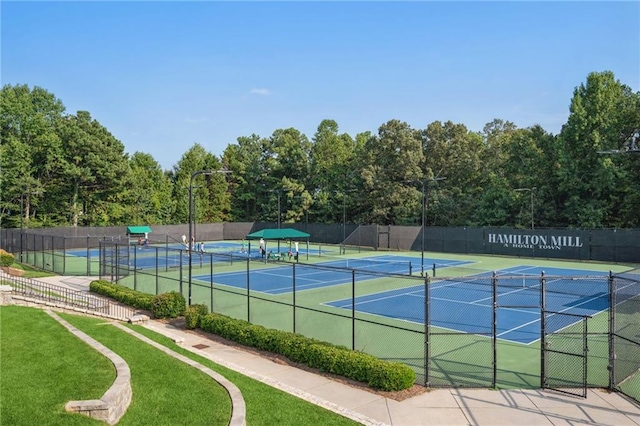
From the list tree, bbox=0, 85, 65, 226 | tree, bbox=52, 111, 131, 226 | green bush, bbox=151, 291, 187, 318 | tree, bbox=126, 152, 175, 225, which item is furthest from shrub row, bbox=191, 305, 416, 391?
tree, bbox=126, 152, 175, 225

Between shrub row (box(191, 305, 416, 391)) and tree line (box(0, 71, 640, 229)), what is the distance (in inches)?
1504

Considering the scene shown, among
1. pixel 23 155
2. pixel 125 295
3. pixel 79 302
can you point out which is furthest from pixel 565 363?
pixel 23 155

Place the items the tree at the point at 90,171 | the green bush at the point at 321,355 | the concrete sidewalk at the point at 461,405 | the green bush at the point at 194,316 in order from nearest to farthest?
the concrete sidewalk at the point at 461,405 → the green bush at the point at 321,355 → the green bush at the point at 194,316 → the tree at the point at 90,171

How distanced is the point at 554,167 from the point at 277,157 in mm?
44156

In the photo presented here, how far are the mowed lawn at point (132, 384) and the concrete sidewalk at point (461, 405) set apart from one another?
3.04 ft

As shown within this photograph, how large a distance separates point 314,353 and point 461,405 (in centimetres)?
435

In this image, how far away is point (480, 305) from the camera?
23.4 metres

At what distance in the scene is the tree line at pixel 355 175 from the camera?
55.2 metres

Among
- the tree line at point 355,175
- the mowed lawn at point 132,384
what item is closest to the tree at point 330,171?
the tree line at point 355,175

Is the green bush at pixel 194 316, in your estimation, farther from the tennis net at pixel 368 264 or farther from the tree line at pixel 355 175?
the tree line at pixel 355 175

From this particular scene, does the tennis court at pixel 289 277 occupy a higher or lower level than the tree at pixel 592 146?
lower

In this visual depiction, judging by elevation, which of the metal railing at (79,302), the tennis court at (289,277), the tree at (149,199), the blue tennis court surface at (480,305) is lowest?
the tennis court at (289,277)

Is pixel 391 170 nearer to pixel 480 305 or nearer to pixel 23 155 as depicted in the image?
pixel 23 155

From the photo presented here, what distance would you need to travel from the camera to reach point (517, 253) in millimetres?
48906
